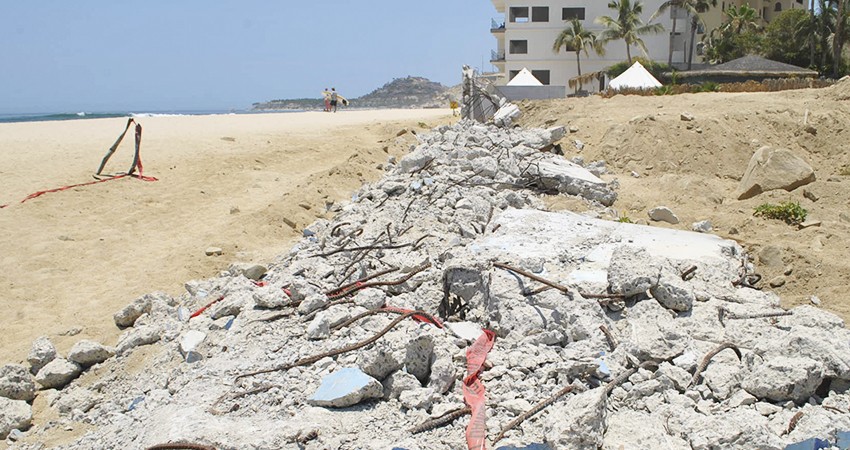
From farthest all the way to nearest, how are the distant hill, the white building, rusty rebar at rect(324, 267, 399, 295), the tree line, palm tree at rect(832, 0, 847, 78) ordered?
the distant hill → the white building → the tree line → palm tree at rect(832, 0, 847, 78) → rusty rebar at rect(324, 267, 399, 295)

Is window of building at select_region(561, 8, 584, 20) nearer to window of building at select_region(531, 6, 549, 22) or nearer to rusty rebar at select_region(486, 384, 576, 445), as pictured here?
window of building at select_region(531, 6, 549, 22)

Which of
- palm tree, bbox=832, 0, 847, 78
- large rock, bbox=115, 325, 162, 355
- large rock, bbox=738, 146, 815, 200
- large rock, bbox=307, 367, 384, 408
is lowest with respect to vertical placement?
large rock, bbox=115, 325, 162, 355

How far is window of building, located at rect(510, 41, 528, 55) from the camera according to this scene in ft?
141

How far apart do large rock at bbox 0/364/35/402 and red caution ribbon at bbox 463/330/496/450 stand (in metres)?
3.83

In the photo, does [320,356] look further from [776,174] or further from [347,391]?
[776,174]

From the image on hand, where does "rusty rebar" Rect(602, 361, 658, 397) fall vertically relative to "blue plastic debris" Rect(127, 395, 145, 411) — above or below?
above

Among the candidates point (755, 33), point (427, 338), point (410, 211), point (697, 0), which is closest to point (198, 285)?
point (410, 211)

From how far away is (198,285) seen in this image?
7.40m

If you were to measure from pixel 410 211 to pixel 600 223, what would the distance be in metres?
2.08

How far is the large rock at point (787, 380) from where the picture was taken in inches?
143

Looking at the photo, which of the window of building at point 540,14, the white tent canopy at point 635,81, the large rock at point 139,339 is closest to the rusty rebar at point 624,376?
the large rock at point 139,339

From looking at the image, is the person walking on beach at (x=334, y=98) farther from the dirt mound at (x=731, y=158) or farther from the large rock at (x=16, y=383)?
the large rock at (x=16, y=383)

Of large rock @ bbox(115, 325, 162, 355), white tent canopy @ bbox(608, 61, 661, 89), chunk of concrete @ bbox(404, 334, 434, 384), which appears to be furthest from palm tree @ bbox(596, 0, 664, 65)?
chunk of concrete @ bbox(404, 334, 434, 384)

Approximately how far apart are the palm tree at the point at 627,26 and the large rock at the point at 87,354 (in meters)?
39.1
